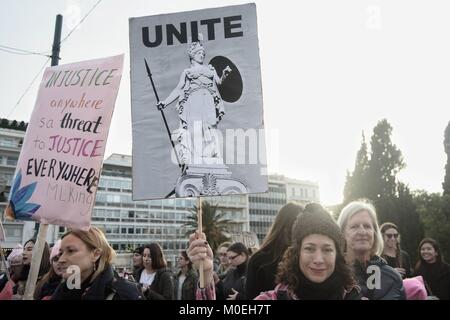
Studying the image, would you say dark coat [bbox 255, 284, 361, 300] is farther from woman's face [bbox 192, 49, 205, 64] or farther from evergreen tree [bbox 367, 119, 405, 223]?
evergreen tree [bbox 367, 119, 405, 223]

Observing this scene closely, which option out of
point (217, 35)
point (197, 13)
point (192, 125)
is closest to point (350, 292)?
point (192, 125)

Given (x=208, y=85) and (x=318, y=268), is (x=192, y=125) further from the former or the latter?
(x=318, y=268)

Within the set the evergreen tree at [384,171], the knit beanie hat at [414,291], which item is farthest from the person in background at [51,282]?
the evergreen tree at [384,171]

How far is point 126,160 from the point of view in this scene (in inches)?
3078

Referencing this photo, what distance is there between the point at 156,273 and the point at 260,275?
286cm

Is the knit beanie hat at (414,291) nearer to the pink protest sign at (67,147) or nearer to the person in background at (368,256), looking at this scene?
the person in background at (368,256)

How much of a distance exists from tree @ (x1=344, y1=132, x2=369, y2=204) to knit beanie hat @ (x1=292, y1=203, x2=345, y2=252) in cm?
3737

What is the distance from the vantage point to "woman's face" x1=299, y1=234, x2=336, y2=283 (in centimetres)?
247

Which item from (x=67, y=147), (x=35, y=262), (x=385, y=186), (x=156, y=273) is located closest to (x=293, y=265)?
(x=35, y=262)

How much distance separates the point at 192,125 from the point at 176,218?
76.9m

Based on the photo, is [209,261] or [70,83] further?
[70,83]

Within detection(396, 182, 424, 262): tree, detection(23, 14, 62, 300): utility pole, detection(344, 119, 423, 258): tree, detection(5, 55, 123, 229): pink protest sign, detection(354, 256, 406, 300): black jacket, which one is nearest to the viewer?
detection(354, 256, 406, 300): black jacket

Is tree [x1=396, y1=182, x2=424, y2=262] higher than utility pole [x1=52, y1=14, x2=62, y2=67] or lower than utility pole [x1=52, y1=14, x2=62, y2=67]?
lower

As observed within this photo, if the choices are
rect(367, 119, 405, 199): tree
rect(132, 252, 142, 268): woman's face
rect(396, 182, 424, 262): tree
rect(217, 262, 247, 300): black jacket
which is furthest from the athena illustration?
rect(367, 119, 405, 199): tree
